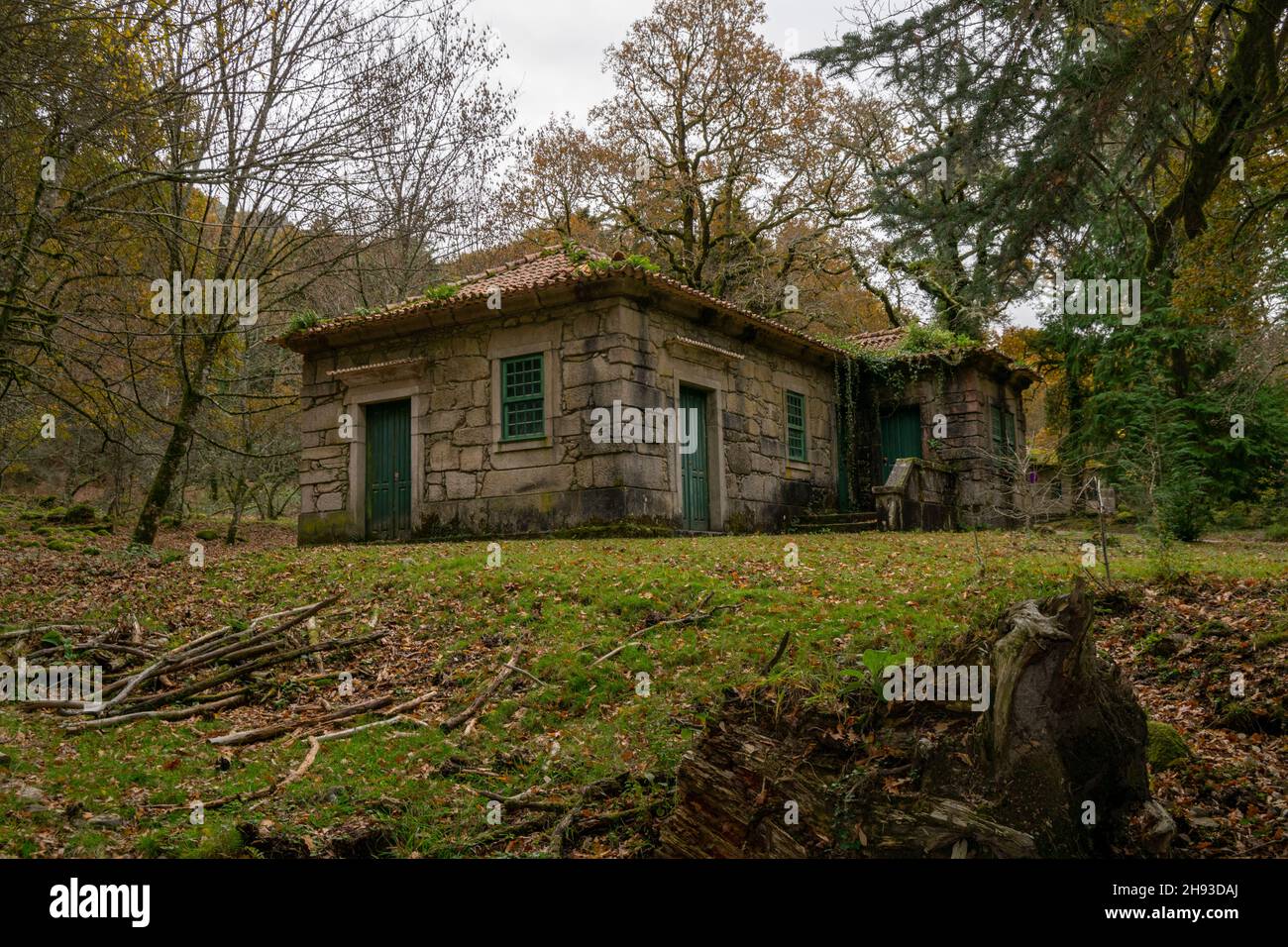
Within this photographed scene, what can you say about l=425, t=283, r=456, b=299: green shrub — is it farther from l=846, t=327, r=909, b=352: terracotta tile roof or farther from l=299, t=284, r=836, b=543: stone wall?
l=846, t=327, r=909, b=352: terracotta tile roof

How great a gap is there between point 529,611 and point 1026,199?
212 inches

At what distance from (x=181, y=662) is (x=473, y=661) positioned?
2.28 m

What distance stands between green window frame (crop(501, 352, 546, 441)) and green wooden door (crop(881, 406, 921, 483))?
30.6 feet

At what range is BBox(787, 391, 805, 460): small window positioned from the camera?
18938mm

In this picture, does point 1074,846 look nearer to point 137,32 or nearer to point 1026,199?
point 1026,199

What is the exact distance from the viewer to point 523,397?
15.3m

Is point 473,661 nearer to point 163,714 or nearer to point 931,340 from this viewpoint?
point 163,714

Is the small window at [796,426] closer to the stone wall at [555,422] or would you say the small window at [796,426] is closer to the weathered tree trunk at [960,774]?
the stone wall at [555,422]

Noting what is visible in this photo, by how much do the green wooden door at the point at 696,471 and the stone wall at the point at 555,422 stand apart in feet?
0.52

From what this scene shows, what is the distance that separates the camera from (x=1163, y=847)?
4.04m

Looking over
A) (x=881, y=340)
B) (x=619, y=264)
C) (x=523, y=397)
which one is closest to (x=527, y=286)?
(x=619, y=264)

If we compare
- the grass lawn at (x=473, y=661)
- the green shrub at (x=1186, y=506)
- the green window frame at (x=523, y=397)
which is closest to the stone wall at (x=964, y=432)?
the green shrub at (x=1186, y=506)

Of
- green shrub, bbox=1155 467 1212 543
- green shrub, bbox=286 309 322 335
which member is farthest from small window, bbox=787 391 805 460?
green shrub, bbox=286 309 322 335

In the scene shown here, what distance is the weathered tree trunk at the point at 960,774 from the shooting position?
3920 millimetres
